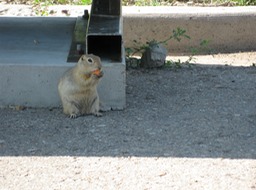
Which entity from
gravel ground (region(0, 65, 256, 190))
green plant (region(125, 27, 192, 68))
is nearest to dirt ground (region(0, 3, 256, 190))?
gravel ground (region(0, 65, 256, 190))

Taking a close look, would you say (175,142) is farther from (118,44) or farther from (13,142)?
(118,44)

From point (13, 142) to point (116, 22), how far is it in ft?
6.37

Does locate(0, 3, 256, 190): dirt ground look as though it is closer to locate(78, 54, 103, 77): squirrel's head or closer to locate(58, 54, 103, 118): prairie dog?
locate(58, 54, 103, 118): prairie dog

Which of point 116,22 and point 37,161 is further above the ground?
point 116,22

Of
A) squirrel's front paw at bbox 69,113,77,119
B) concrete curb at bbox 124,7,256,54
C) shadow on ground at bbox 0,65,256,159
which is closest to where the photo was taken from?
shadow on ground at bbox 0,65,256,159

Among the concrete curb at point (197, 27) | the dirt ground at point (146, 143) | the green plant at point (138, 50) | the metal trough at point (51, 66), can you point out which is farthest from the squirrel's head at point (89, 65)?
the concrete curb at point (197, 27)

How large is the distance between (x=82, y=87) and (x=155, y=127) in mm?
746

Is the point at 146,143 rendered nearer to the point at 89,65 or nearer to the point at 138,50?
the point at 89,65

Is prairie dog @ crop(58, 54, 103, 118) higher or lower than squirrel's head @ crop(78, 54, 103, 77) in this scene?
lower

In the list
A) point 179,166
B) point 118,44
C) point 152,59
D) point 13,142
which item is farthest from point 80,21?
point 179,166

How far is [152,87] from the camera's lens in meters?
7.84

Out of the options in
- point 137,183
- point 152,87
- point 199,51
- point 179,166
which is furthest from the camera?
point 199,51

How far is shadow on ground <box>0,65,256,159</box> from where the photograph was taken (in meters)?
5.79

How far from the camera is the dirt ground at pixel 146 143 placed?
5.14 metres
